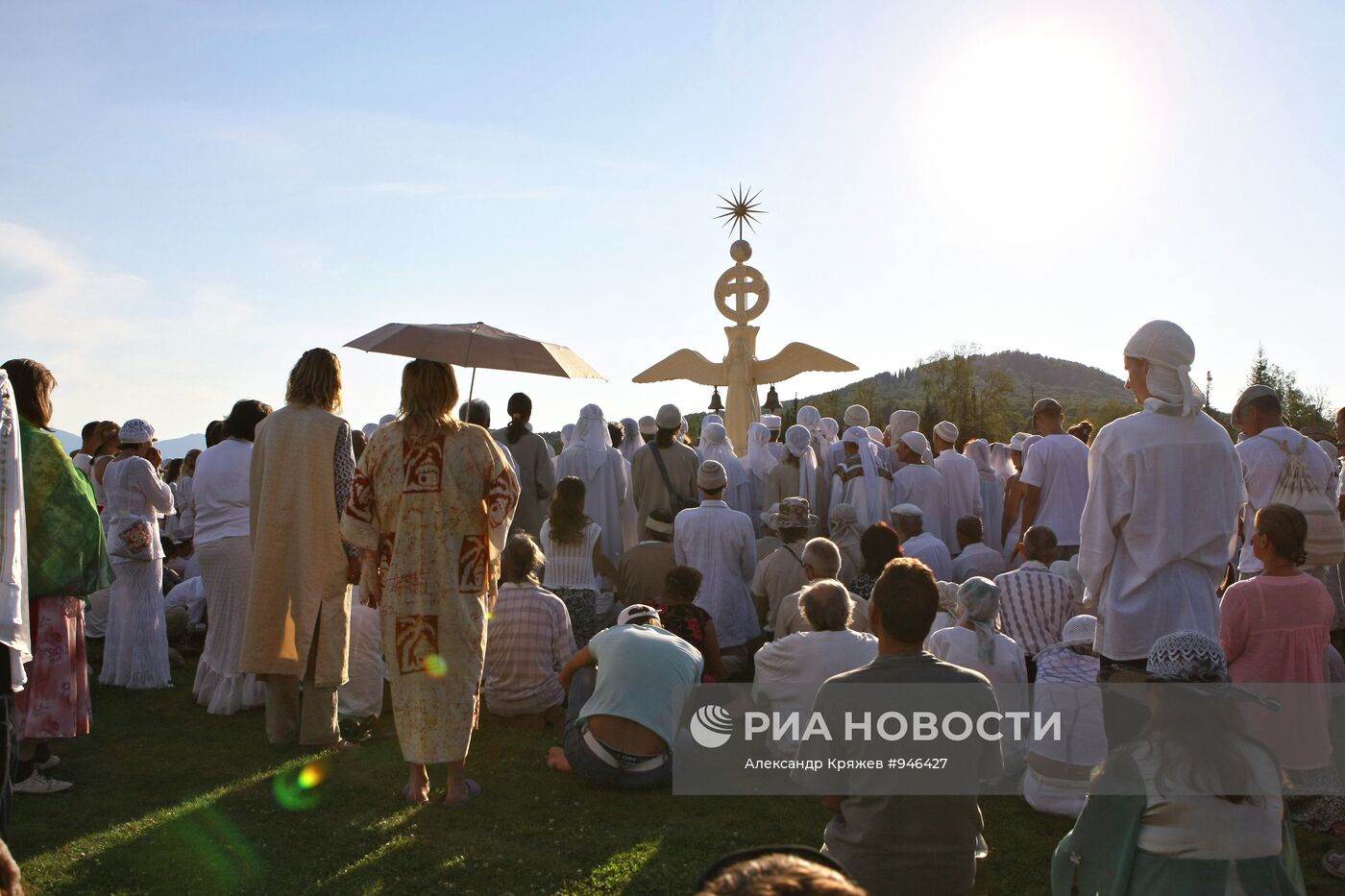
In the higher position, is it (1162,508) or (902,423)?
(902,423)

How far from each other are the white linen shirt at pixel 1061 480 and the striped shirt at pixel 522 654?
405 centimetres

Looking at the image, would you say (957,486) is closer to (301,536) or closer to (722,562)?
(722,562)

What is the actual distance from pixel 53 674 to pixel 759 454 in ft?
24.4

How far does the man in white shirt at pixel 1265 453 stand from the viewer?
6375mm

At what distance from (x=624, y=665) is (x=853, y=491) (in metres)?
4.55

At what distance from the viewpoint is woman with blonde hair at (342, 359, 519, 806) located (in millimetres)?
5129

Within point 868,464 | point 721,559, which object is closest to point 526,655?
point 721,559

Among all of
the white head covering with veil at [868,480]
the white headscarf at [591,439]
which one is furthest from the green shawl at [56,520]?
the white head covering with veil at [868,480]

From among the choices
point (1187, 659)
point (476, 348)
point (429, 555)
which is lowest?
point (1187, 659)

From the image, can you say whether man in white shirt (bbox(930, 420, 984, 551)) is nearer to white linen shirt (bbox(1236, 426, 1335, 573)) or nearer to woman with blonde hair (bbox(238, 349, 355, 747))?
white linen shirt (bbox(1236, 426, 1335, 573))

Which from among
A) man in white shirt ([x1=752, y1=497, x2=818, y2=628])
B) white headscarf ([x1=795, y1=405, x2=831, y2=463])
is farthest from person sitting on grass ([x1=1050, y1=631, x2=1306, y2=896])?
white headscarf ([x1=795, y1=405, x2=831, y2=463])

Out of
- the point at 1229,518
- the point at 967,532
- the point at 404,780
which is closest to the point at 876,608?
the point at 1229,518

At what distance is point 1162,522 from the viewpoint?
13.7ft

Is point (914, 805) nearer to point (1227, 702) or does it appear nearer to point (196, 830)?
point (1227, 702)
